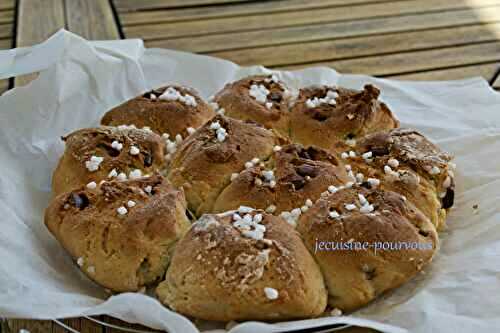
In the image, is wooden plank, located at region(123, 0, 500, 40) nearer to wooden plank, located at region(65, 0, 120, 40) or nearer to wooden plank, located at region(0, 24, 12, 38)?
wooden plank, located at region(65, 0, 120, 40)

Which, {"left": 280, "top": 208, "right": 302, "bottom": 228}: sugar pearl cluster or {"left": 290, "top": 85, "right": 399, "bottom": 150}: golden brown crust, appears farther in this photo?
{"left": 290, "top": 85, "right": 399, "bottom": 150}: golden brown crust

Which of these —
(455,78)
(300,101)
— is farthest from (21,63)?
(455,78)

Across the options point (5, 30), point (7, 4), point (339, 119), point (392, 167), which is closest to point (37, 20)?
point (5, 30)

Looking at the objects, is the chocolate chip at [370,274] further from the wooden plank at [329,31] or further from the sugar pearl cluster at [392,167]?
the wooden plank at [329,31]

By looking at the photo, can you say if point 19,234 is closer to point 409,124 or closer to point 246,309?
point 246,309

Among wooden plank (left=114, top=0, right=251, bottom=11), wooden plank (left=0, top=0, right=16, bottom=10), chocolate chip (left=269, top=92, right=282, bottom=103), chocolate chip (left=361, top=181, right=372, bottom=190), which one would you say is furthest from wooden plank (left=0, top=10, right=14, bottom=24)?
Result: chocolate chip (left=361, top=181, right=372, bottom=190)

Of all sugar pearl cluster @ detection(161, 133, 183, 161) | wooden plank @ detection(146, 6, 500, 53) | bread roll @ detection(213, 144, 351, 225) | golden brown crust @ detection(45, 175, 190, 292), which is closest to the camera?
golden brown crust @ detection(45, 175, 190, 292)

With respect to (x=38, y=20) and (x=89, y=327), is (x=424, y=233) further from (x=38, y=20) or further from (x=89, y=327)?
(x=38, y=20)
